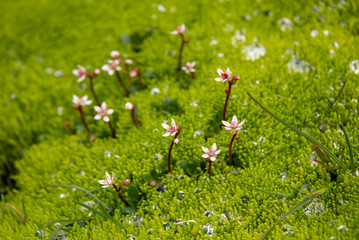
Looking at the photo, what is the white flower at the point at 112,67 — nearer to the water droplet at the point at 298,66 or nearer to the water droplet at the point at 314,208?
the water droplet at the point at 298,66

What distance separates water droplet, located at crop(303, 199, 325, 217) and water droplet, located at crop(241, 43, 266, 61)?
215 centimetres

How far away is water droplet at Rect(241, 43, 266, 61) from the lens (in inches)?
159

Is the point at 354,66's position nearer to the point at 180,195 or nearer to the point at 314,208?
the point at 314,208

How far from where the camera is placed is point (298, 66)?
12.4ft

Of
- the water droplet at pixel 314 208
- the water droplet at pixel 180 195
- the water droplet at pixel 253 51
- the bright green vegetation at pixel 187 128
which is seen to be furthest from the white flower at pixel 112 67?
the water droplet at pixel 314 208

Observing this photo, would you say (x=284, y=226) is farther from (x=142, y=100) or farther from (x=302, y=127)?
(x=142, y=100)

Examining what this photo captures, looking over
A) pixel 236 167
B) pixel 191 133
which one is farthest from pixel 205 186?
pixel 191 133

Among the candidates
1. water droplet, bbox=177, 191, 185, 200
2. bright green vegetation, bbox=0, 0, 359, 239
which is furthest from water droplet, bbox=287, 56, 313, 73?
water droplet, bbox=177, 191, 185, 200

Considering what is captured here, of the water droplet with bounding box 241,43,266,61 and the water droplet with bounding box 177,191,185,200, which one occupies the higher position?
the water droplet with bounding box 241,43,266,61

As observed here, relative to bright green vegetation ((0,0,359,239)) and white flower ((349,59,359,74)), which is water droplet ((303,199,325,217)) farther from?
white flower ((349,59,359,74))

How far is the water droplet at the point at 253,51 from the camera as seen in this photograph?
405 cm

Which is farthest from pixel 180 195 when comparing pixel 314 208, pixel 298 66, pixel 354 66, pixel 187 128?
pixel 354 66

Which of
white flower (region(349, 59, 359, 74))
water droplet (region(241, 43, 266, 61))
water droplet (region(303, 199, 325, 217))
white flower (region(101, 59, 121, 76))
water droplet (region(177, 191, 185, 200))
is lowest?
water droplet (region(177, 191, 185, 200))

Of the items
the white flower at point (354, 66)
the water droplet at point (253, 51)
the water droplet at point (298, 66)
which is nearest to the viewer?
the white flower at point (354, 66)
